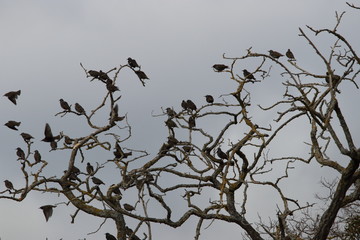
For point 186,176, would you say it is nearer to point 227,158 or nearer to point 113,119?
point 227,158

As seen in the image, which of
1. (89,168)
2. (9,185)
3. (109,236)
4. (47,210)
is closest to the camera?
(47,210)

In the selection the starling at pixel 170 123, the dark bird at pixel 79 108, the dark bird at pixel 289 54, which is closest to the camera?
the dark bird at pixel 79 108

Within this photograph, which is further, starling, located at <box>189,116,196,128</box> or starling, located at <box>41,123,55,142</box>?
starling, located at <box>189,116,196,128</box>

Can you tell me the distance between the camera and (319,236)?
805cm

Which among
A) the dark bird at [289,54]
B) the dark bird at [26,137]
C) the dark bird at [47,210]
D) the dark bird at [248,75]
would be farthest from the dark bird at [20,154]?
the dark bird at [289,54]

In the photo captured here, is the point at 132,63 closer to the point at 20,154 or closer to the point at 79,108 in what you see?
the point at 79,108

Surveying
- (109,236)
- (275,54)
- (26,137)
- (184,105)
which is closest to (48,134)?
(26,137)

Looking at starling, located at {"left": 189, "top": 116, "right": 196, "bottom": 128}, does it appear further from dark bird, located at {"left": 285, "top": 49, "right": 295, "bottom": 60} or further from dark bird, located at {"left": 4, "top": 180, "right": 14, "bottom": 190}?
dark bird, located at {"left": 4, "top": 180, "right": 14, "bottom": 190}

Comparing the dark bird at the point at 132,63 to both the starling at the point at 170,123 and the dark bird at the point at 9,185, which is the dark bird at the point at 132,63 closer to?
the starling at the point at 170,123

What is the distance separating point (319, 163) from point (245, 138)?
1074 millimetres

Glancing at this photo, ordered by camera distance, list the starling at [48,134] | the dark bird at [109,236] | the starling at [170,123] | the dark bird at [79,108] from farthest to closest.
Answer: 1. the starling at [170,123]
2. the dark bird at [79,108]
3. the dark bird at [109,236]
4. the starling at [48,134]

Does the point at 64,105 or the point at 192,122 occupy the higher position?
the point at 192,122

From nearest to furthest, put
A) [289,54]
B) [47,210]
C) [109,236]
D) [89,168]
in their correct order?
[47,210]
[109,236]
[289,54]
[89,168]

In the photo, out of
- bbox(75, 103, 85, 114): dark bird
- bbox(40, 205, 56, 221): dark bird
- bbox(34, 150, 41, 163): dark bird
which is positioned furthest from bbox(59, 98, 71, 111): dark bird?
bbox(40, 205, 56, 221): dark bird
